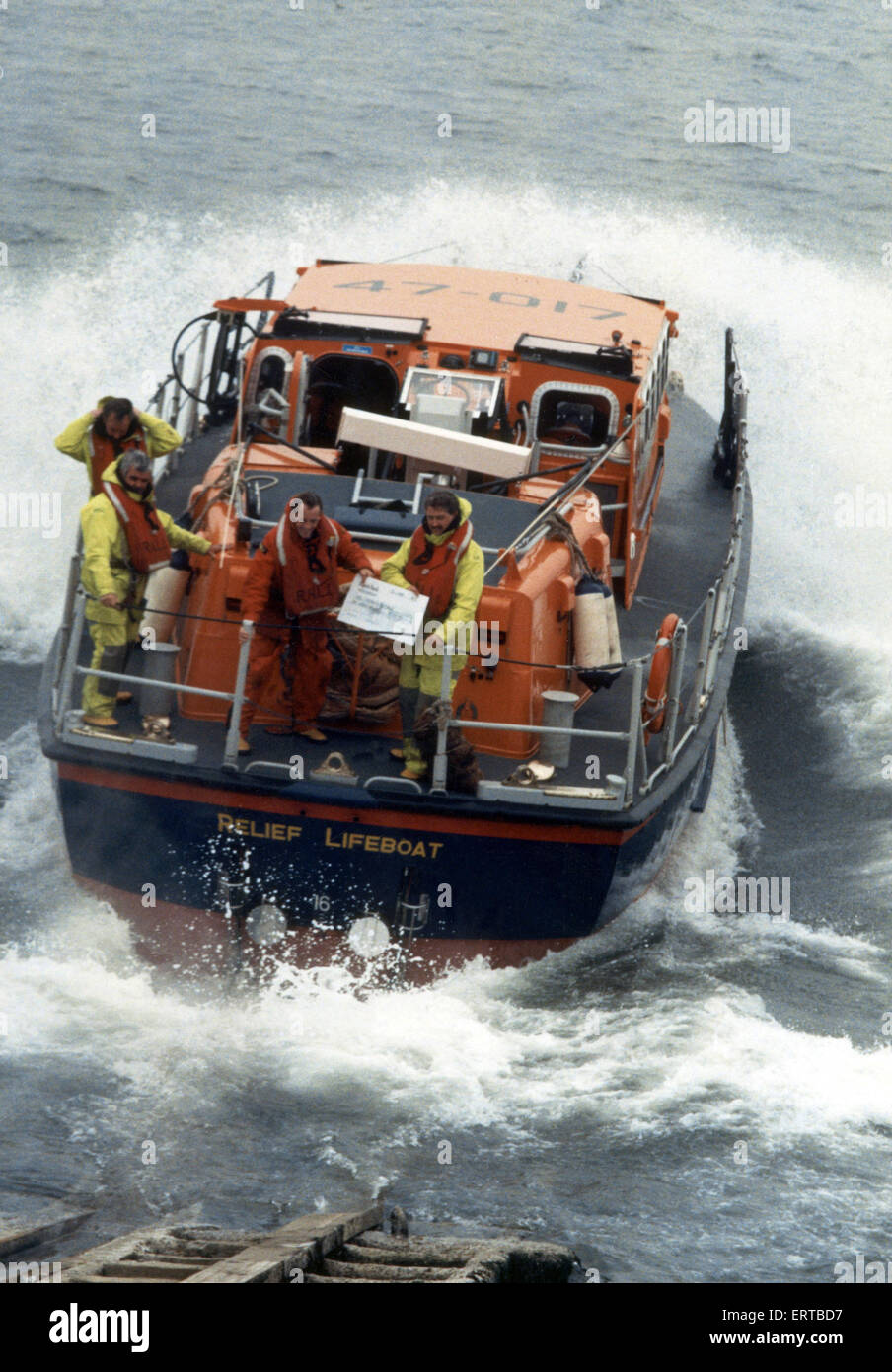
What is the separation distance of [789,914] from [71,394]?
371 inches

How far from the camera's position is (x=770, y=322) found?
17.9 m

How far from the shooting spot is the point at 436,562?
298 inches

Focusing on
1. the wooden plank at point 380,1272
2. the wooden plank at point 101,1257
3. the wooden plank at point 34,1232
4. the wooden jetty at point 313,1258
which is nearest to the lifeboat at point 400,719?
the wooden plank at point 34,1232

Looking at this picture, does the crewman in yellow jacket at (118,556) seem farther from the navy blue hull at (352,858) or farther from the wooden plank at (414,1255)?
the wooden plank at (414,1255)

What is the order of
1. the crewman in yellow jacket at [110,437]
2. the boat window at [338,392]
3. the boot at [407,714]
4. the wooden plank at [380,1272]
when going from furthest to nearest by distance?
the boat window at [338,392] < the crewman in yellow jacket at [110,437] < the boot at [407,714] < the wooden plank at [380,1272]

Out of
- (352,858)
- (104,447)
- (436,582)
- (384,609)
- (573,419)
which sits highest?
(573,419)

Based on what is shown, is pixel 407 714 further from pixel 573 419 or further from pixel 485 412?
pixel 573 419

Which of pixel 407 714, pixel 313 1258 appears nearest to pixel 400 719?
pixel 407 714

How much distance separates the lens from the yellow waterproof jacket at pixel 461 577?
7488 mm

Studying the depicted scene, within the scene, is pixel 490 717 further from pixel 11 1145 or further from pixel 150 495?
pixel 11 1145

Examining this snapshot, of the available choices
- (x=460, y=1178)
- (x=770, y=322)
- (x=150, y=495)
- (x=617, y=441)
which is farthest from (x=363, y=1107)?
(x=770, y=322)

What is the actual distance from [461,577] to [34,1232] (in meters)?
3.48

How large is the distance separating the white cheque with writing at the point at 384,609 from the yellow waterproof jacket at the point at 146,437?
173 cm

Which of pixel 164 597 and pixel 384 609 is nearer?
pixel 384 609
